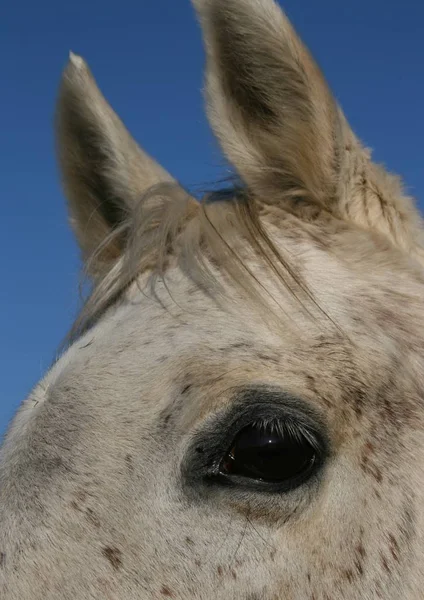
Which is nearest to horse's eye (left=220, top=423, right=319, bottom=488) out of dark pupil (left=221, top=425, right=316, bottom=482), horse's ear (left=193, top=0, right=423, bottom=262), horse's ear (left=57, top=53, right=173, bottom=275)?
dark pupil (left=221, top=425, right=316, bottom=482)

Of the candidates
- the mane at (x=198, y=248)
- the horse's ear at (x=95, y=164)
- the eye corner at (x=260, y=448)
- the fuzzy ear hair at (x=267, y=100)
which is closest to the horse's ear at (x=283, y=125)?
the fuzzy ear hair at (x=267, y=100)

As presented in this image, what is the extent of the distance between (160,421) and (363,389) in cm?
57

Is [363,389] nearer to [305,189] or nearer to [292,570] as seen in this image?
[292,570]

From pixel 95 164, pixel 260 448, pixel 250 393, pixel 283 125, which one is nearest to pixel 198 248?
pixel 283 125

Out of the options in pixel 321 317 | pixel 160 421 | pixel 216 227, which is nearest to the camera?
pixel 160 421

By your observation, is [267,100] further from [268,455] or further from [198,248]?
[268,455]

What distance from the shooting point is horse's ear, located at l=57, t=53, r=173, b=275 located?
2918mm

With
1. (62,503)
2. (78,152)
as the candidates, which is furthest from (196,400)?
(78,152)

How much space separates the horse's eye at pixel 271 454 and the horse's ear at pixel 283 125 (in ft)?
2.93

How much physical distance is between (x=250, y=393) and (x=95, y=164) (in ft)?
5.28

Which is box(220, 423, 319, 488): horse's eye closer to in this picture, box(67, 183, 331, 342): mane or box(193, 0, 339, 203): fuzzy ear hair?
box(67, 183, 331, 342): mane

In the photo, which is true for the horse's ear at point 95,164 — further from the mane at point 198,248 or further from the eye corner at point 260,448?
the eye corner at point 260,448

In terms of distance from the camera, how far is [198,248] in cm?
246

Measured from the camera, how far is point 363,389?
2.05 m
